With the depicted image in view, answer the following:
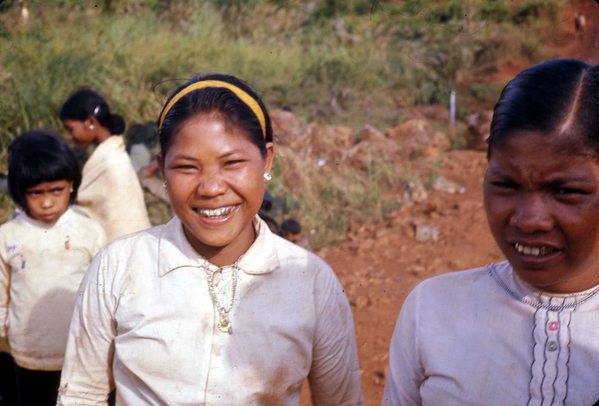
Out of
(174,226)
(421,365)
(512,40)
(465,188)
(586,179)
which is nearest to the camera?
(586,179)

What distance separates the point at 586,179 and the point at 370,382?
2938 millimetres

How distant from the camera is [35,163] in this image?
273 cm

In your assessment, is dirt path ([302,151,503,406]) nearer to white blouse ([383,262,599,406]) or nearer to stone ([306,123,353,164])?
stone ([306,123,353,164])

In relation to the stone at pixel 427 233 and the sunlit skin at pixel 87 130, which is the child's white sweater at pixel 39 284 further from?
the stone at pixel 427 233

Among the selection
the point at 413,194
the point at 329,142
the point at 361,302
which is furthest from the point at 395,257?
the point at 329,142

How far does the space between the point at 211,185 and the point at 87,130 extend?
259cm

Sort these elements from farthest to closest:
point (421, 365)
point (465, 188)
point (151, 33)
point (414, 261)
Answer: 1. point (151, 33)
2. point (465, 188)
3. point (414, 261)
4. point (421, 365)

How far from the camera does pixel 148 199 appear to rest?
5.67 metres

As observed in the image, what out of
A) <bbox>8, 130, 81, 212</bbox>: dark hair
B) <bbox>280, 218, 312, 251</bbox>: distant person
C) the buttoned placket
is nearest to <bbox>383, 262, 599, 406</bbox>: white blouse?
the buttoned placket

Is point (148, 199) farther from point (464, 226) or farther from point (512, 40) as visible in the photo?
point (512, 40)

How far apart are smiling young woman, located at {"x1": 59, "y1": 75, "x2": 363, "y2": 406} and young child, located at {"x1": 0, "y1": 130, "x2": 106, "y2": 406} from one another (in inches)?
38.5

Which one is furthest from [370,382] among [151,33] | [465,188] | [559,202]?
[151,33]

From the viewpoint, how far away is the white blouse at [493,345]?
130 centimetres

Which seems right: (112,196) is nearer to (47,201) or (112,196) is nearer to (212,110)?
(47,201)
